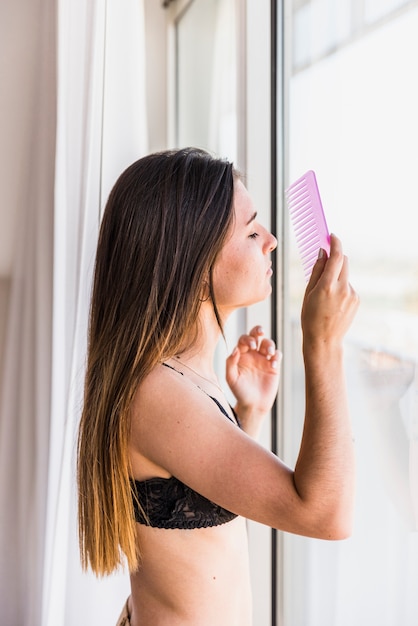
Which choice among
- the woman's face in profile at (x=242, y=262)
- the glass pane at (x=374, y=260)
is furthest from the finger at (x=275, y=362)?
the woman's face in profile at (x=242, y=262)

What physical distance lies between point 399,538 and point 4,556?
2.80ft

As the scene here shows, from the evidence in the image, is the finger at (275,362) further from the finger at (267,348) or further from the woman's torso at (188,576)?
the woman's torso at (188,576)

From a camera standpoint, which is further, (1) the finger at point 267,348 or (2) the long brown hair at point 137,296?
(1) the finger at point 267,348

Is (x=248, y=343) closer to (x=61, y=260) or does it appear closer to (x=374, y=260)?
(x=374, y=260)

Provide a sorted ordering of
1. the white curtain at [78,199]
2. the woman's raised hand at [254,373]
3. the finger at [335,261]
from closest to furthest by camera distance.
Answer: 1. the finger at [335,261]
2. the woman's raised hand at [254,373]
3. the white curtain at [78,199]

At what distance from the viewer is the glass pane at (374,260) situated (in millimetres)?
928

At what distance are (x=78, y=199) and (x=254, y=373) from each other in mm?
482

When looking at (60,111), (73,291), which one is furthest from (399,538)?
(60,111)

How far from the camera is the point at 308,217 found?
81 centimetres

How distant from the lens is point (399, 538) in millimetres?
961

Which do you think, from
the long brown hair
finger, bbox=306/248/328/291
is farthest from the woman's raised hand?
finger, bbox=306/248/328/291

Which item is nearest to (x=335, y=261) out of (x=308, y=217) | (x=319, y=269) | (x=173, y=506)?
(x=319, y=269)

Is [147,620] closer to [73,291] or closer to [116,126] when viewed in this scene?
[73,291]

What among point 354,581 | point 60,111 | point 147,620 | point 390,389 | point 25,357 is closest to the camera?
point 147,620
